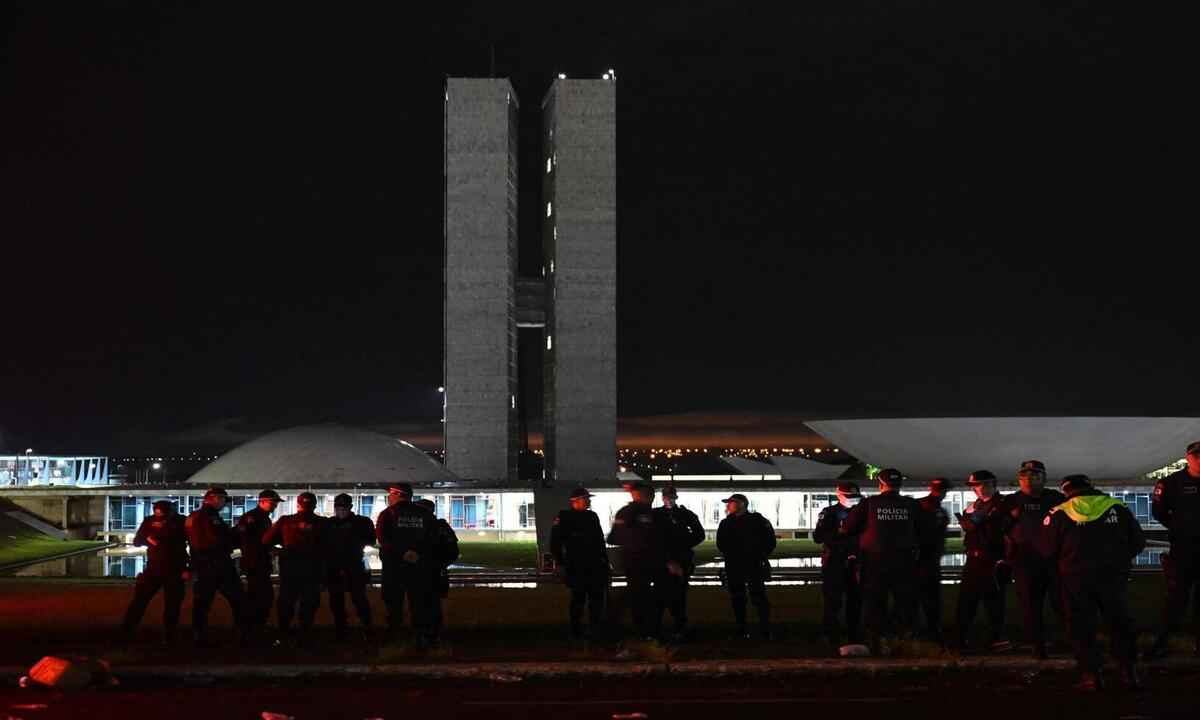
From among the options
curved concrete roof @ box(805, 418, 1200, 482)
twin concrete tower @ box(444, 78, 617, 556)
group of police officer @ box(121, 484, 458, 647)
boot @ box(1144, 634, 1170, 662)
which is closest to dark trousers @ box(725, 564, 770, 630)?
group of police officer @ box(121, 484, 458, 647)

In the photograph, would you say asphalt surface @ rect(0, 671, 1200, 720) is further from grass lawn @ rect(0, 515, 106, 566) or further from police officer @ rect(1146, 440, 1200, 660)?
grass lawn @ rect(0, 515, 106, 566)

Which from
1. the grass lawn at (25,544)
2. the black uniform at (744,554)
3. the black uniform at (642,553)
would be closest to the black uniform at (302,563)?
the black uniform at (642,553)

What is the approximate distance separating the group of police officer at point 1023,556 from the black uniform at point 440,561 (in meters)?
3.16

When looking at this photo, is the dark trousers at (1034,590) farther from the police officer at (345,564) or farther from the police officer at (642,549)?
the police officer at (345,564)

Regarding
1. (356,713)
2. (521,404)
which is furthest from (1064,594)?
(521,404)

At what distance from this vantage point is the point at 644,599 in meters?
10.9

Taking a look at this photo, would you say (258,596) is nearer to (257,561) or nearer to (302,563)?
(257,561)

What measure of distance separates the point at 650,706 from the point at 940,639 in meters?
3.57

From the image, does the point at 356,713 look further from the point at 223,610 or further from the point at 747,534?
the point at 223,610

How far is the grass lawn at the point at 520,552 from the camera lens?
27156 millimetres

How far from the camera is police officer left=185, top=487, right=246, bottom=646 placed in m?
11.1

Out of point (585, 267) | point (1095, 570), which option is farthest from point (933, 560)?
point (585, 267)

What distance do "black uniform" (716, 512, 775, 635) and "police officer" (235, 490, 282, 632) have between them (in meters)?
4.11

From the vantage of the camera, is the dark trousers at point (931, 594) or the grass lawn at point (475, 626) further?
the dark trousers at point (931, 594)
